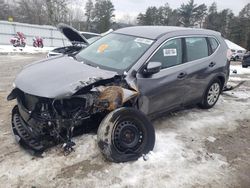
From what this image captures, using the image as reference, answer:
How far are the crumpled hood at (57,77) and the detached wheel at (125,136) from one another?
23.0 inches

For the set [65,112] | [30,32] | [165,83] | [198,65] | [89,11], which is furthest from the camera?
[89,11]

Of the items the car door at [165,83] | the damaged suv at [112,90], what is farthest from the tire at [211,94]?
the car door at [165,83]

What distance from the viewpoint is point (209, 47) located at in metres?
5.49

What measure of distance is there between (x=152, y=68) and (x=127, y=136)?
111cm

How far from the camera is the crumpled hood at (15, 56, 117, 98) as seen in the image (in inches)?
130

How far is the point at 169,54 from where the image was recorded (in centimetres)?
445

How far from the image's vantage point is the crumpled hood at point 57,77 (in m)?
3.30

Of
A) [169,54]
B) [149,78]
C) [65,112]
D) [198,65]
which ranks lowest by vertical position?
[65,112]

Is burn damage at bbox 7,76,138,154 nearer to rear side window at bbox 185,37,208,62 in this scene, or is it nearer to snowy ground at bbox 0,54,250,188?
snowy ground at bbox 0,54,250,188

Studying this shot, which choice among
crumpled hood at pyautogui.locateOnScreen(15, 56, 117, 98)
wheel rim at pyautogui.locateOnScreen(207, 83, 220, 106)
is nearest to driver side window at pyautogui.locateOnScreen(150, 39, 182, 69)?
crumpled hood at pyautogui.locateOnScreen(15, 56, 117, 98)

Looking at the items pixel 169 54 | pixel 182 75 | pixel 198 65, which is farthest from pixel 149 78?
pixel 198 65

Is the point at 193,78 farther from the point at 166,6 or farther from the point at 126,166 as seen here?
the point at 166,6

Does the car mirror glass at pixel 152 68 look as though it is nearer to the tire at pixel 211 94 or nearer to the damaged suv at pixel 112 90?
the damaged suv at pixel 112 90

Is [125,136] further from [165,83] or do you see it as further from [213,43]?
[213,43]
